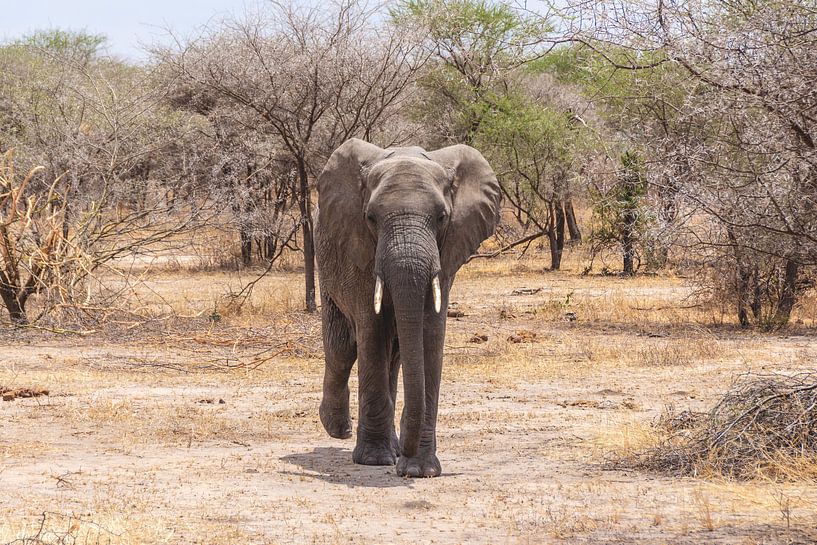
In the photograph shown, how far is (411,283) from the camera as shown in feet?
21.0

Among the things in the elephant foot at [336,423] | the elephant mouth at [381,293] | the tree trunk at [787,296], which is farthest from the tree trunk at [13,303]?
the tree trunk at [787,296]

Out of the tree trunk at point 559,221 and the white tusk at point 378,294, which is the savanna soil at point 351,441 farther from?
the tree trunk at point 559,221

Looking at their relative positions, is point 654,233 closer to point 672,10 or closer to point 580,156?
point 672,10

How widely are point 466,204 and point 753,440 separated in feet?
7.12

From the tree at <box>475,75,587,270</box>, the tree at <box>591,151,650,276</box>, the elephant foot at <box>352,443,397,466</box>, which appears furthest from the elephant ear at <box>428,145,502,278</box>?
the tree at <box>475,75,587,270</box>

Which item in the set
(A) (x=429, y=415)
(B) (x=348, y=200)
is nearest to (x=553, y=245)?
(B) (x=348, y=200)

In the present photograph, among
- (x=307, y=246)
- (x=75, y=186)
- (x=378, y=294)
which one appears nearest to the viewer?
(x=378, y=294)

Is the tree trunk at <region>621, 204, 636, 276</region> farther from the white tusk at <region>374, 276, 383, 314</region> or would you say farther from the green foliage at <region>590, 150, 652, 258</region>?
the white tusk at <region>374, 276, 383, 314</region>

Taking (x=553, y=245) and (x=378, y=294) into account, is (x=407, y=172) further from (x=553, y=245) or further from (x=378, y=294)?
(x=553, y=245)

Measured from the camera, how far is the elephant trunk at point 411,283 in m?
6.41

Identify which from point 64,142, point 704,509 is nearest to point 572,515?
point 704,509

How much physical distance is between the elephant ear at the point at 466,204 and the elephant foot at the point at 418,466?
1092 mm

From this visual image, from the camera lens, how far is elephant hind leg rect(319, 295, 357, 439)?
26.2 feet

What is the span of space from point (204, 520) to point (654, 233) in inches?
298
